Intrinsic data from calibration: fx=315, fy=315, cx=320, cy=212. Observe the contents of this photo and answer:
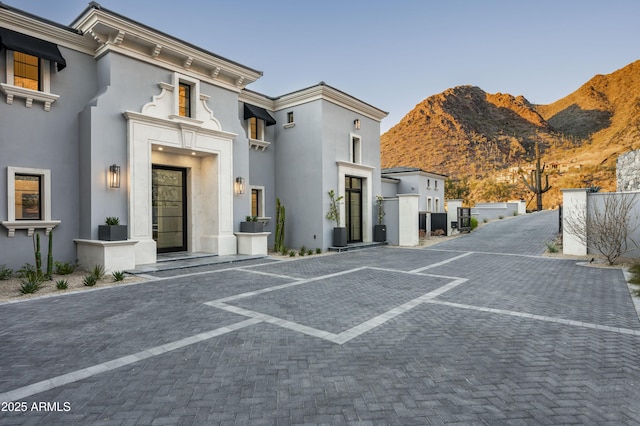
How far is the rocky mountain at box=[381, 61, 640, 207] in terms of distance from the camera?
45.1 m

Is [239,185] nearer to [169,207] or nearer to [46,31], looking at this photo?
[169,207]

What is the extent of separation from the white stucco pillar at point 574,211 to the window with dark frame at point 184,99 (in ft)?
44.7

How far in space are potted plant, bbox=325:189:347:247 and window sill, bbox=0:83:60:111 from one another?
9.68 meters

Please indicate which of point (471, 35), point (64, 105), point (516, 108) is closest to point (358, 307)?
point (64, 105)

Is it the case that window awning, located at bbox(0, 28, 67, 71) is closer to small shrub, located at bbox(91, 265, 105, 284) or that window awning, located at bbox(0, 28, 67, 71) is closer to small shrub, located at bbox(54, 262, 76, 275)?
small shrub, located at bbox(54, 262, 76, 275)

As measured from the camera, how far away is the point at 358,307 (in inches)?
215

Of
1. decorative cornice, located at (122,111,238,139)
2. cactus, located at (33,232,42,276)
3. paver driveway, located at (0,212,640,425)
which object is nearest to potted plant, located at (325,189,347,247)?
decorative cornice, located at (122,111,238,139)

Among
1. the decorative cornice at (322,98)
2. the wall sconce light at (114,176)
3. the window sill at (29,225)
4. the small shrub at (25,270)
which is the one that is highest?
the decorative cornice at (322,98)

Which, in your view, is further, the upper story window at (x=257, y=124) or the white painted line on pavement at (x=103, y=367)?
the upper story window at (x=257, y=124)

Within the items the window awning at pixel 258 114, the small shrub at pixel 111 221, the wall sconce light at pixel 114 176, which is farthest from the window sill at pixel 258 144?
the small shrub at pixel 111 221

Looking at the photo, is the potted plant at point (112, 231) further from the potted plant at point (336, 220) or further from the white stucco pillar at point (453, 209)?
the white stucco pillar at point (453, 209)

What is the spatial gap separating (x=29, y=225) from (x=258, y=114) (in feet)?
28.4

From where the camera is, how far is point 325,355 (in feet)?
11.8

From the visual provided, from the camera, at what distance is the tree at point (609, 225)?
932cm
